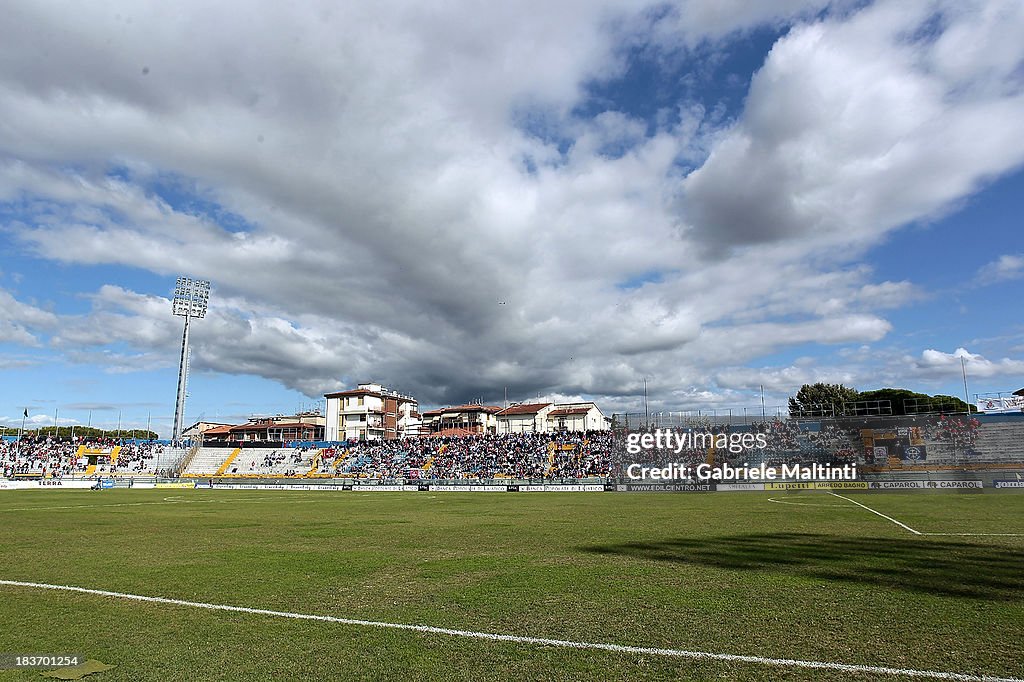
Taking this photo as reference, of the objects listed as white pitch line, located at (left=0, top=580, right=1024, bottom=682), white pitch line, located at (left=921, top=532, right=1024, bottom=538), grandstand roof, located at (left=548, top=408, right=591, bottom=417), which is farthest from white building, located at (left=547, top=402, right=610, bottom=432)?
white pitch line, located at (left=0, top=580, right=1024, bottom=682)

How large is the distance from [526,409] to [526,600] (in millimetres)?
105579

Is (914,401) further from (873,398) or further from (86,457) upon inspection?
(86,457)

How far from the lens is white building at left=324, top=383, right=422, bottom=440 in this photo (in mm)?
105562

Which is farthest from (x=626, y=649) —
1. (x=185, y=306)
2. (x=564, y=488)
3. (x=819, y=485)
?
(x=185, y=306)

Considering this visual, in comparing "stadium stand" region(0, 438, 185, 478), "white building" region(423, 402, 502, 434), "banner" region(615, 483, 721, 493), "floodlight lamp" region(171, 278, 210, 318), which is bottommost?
"banner" region(615, 483, 721, 493)

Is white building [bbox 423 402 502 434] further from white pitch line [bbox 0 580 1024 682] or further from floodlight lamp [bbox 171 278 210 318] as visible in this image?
white pitch line [bbox 0 580 1024 682]

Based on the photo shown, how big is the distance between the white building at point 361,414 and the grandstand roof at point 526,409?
20441mm

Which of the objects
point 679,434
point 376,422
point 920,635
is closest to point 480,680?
point 920,635

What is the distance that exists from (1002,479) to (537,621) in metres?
45.0

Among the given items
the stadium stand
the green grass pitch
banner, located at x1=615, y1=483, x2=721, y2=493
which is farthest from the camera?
the stadium stand

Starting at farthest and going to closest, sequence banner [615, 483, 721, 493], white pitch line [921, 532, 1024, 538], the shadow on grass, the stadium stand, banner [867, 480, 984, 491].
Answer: the stadium stand → banner [615, 483, 721, 493] → banner [867, 480, 984, 491] → white pitch line [921, 532, 1024, 538] → the shadow on grass

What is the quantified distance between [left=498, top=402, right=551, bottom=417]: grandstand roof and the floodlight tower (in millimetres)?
54776

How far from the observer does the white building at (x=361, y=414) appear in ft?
346

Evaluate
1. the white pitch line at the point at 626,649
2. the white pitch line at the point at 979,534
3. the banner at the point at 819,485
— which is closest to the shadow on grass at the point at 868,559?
the white pitch line at the point at 979,534
